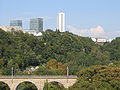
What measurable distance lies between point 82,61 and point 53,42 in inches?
577

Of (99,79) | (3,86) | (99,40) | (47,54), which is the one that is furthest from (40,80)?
(99,40)

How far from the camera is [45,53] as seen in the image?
87.2 meters

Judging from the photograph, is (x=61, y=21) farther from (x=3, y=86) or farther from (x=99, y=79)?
(x=99, y=79)

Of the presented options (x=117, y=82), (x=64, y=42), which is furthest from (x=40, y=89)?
(x=64, y=42)

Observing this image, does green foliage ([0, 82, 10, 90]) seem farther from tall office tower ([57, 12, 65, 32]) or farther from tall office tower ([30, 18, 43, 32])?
tall office tower ([30, 18, 43, 32])

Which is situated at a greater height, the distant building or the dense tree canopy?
the distant building

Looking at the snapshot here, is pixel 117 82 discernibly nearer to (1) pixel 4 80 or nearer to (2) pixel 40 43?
(1) pixel 4 80

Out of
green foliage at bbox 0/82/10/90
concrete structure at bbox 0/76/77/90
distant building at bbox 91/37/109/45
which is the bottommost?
green foliage at bbox 0/82/10/90

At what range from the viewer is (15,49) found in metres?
82.9

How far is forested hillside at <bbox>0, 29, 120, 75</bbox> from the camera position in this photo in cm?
7544

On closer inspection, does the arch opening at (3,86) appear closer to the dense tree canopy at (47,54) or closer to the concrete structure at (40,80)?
the concrete structure at (40,80)

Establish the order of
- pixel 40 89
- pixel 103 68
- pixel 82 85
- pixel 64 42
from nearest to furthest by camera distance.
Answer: pixel 82 85
pixel 103 68
pixel 40 89
pixel 64 42

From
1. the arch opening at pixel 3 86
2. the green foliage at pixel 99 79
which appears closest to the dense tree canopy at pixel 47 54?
the arch opening at pixel 3 86

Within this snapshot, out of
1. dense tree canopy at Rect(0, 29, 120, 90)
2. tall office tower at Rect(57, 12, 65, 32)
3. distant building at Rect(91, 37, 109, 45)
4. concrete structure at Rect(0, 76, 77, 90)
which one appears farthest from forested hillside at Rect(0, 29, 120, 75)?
tall office tower at Rect(57, 12, 65, 32)
